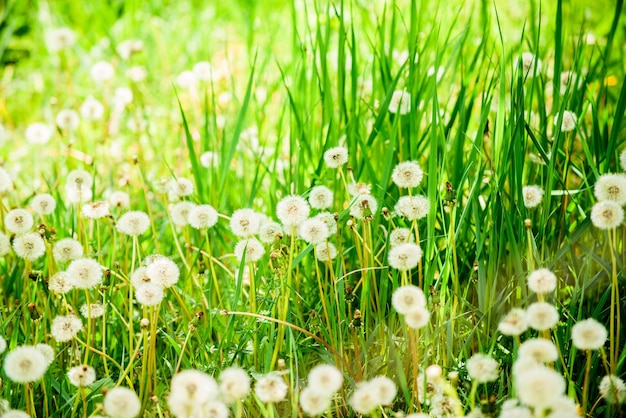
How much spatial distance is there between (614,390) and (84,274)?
3.28ft

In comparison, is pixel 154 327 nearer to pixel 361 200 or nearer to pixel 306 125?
pixel 361 200

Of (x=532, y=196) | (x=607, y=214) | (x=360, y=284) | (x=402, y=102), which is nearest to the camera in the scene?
(x=607, y=214)

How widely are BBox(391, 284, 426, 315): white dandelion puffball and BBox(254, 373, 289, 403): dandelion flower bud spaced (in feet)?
0.76

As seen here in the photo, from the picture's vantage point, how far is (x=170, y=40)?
12.0 feet

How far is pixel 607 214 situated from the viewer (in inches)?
45.7

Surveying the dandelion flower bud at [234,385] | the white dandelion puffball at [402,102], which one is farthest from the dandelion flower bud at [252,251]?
the white dandelion puffball at [402,102]

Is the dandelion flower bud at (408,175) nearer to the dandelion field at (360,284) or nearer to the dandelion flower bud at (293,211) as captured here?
the dandelion field at (360,284)

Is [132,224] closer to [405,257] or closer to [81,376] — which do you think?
[81,376]

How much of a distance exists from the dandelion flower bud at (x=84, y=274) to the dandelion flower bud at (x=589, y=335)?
2.96ft

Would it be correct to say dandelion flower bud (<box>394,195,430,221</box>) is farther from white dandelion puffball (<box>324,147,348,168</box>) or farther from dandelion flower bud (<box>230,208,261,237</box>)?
dandelion flower bud (<box>230,208,261,237</box>)

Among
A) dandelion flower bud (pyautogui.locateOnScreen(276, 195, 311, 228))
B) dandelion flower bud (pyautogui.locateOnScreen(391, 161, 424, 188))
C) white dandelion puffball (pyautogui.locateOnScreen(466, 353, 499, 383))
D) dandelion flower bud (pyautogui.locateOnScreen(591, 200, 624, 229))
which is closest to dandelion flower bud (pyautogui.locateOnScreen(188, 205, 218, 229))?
dandelion flower bud (pyautogui.locateOnScreen(276, 195, 311, 228))

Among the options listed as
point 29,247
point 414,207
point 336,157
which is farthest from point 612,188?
point 29,247

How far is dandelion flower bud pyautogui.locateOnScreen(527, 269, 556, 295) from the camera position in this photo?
1.09 m

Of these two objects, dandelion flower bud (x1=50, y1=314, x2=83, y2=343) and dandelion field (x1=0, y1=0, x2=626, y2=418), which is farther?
dandelion flower bud (x1=50, y1=314, x2=83, y2=343)
